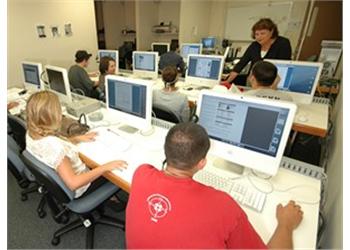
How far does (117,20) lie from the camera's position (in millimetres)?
7453

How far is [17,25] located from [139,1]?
3732 mm

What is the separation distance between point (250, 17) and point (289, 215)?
620cm

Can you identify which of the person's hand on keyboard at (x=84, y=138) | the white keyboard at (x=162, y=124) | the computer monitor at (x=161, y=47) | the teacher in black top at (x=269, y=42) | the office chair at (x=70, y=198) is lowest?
the office chair at (x=70, y=198)

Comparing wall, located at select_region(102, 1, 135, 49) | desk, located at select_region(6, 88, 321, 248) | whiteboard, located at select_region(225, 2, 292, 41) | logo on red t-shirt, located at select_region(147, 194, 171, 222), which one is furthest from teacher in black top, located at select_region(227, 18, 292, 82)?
wall, located at select_region(102, 1, 135, 49)

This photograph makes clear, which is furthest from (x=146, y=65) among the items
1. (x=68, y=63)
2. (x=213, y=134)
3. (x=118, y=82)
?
(x=213, y=134)

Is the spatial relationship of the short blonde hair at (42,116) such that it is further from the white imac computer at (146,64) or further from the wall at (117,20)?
the wall at (117,20)

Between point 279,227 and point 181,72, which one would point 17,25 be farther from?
point 279,227

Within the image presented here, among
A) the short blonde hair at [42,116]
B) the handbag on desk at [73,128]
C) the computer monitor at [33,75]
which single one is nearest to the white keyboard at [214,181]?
the short blonde hair at [42,116]

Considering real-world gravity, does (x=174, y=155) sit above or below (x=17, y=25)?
below

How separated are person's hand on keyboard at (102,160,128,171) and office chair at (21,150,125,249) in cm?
24

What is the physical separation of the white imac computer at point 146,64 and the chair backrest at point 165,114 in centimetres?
167

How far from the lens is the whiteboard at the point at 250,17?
5395 millimetres

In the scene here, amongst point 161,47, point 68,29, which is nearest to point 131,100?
point 68,29

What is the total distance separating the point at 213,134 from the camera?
1.16 m
